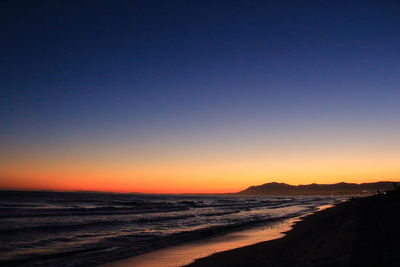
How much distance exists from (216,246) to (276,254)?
14.4ft

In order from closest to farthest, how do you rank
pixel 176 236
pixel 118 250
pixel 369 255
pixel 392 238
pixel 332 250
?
1. pixel 369 255
2. pixel 332 250
3. pixel 392 238
4. pixel 118 250
5. pixel 176 236

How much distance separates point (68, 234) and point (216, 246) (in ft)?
33.1

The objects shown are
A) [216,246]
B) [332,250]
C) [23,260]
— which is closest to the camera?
[332,250]

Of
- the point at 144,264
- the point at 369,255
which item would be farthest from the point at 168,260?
the point at 369,255

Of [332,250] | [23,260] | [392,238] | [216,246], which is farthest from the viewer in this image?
[216,246]

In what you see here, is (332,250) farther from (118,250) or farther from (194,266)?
(118,250)

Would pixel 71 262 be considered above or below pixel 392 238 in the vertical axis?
below

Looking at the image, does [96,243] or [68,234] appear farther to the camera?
[68,234]

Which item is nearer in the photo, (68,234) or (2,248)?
(2,248)

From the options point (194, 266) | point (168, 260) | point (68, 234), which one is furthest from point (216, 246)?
point (68, 234)

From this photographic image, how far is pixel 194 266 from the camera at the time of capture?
1024 centimetres

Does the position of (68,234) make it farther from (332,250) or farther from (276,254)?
(332,250)

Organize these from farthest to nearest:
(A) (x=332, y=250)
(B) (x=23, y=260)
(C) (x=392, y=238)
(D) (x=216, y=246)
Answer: (D) (x=216, y=246) < (B) (x=23, y=260) < (C) (x=392, y=238) < (A) (x=332, y=250)

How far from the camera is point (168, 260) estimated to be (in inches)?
456
